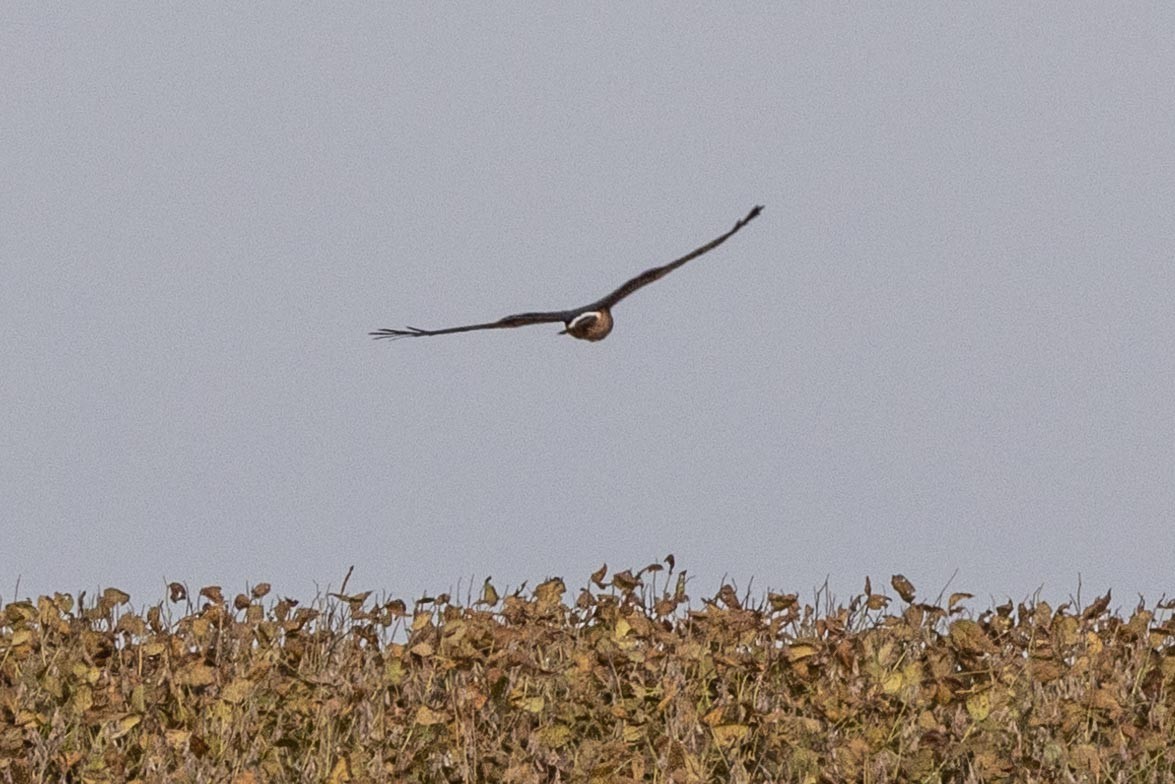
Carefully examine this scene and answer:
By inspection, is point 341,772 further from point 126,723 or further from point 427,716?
point 126,723

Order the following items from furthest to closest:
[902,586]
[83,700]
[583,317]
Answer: [583,317] → [902,586] → [83,700]

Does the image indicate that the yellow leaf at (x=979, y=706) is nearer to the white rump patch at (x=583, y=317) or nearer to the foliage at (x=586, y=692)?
the foliage at (x=586, y=692)

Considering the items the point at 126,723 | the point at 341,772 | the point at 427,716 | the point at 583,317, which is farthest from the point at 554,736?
the point at 583,317

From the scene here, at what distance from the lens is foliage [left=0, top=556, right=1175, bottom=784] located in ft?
24.3

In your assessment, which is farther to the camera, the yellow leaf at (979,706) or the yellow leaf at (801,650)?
the yellow leaf at (801,650)

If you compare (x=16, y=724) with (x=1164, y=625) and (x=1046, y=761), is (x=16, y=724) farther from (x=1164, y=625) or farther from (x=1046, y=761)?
(x=1164, y=625)

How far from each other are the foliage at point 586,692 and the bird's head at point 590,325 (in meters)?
1.62

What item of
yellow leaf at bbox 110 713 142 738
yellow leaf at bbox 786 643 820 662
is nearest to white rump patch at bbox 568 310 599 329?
yellow leaf at bbox 786 643 820 662

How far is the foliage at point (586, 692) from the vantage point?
7.41 meters

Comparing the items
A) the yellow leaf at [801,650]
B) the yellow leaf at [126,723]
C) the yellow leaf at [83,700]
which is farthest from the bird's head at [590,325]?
the yellow leaf at [126,723]

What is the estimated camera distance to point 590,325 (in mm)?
10305

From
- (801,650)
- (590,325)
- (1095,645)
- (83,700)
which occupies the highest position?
(590,325)

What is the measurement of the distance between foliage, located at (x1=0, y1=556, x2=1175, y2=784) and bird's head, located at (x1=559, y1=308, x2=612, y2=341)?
1.62m

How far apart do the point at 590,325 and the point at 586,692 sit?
2597 millimetres
